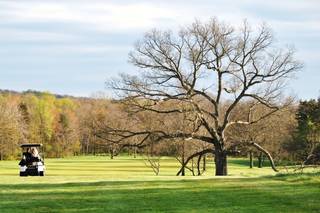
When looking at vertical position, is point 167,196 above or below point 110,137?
below

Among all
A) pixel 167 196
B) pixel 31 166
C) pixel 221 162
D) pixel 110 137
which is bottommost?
pixel 167 196

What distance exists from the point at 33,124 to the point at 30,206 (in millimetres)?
100107

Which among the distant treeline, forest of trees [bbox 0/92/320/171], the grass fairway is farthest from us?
the distant treeline

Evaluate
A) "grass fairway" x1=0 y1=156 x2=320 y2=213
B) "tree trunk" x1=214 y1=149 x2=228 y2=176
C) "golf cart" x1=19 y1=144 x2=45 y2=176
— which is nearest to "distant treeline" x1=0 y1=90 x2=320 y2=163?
"tree trunk" x1=214 y1=149 x2=228 y2=176

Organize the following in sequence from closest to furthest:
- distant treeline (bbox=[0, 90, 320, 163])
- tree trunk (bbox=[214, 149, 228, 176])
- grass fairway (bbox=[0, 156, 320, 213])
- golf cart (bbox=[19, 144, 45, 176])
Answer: grass fairway (bbox=[0, 156, 320, 213]), golf cart (bbox=[19, 144, 45, 176]), tree trunk (bbox=[214, 149, 228, 176]), distant treeline (bbox=[0, 90, 320, 163])

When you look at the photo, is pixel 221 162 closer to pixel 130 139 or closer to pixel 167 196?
pixel 130 139

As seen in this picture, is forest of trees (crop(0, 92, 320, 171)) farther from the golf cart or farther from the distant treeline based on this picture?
the golf cart

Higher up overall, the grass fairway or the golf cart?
the golf cart

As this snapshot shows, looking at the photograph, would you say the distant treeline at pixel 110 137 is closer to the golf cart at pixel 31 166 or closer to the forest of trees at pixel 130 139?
the forest of trees at pixel 130 139

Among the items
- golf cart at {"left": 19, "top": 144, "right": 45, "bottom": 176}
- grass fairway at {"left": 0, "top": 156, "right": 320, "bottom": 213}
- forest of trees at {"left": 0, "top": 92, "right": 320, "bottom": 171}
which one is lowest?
grass fairway at {"left": 0, "top": 156, "right": 320, "bottom": 213}

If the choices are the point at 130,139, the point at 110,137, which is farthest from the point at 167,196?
the point at 130,139

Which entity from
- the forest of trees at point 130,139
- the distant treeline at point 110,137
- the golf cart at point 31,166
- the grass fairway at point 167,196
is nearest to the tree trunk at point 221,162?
the forest of trees at point 130,139

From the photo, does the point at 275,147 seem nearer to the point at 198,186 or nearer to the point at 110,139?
the point at 110,139

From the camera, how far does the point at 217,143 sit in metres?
42.0
